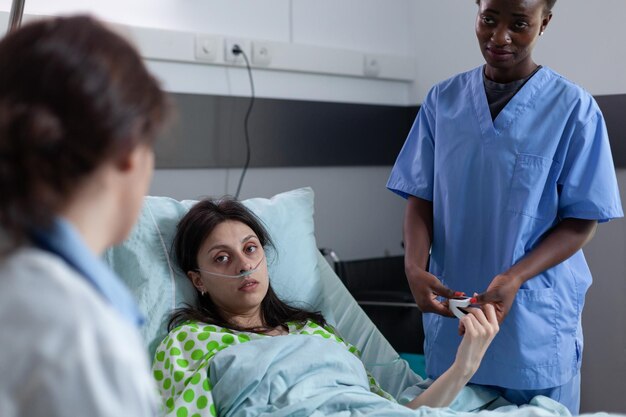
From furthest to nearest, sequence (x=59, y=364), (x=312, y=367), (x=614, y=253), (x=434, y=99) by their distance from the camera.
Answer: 1. (x=614, y=253)
2. (x=434, y=99)
3. (x=312, y=367)
4. (x=59, y=364)

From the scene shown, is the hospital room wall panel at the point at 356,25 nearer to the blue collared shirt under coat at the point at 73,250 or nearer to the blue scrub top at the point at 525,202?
the blue scrub top at the point at 525,202

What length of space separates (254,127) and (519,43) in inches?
54.4

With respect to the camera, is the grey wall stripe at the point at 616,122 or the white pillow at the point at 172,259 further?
the grey wall stripe at the point at 616,122

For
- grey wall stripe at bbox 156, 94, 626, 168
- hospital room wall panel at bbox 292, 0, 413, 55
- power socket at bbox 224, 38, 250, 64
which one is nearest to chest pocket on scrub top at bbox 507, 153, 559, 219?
grey wall stripe at bbox 156, 94, 626, 168

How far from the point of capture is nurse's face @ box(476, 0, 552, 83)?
1.94 meters

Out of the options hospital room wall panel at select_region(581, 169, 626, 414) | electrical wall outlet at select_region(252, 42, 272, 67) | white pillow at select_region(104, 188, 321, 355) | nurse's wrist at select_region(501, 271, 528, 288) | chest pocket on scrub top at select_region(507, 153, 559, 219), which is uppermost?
electrical wall outlet at select_region(252, 42, 272, 67)

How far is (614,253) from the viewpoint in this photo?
3.03 metres

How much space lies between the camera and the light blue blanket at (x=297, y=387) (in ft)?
5.92

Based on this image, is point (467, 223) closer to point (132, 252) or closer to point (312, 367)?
point (312, 367)

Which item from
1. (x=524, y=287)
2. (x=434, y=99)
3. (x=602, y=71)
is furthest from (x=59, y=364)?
(x=602, y=71)

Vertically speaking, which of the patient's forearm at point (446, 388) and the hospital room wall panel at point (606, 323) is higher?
the patient's forearm at point (446, 388)

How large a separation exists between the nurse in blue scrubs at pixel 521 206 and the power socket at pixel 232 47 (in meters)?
1.18

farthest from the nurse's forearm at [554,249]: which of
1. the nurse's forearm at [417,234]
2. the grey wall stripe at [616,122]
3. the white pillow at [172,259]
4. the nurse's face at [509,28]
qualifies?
the grey wall stripe at [616,122]

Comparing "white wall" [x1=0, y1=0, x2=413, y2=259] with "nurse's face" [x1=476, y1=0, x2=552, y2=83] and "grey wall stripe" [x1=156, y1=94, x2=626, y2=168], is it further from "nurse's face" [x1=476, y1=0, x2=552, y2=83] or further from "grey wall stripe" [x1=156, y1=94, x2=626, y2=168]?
A: "nurse's face" [x1=476, y1=0, x2=552, y2=83]
